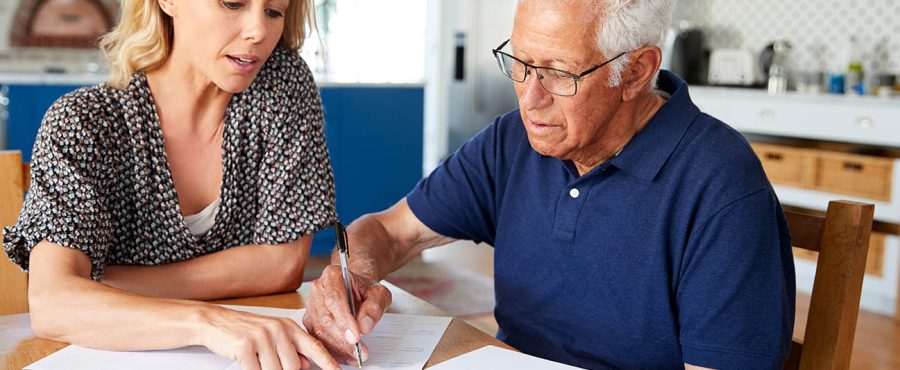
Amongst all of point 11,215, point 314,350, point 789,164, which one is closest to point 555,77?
point 314,350

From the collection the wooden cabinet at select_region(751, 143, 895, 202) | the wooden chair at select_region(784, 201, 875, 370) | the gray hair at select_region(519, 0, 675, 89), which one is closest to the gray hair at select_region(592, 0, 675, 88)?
the gray hair at select_region(519, 0, 675, 89)

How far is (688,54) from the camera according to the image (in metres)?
5.21

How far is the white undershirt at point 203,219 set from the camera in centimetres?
161

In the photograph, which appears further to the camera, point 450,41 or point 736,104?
point 450,41

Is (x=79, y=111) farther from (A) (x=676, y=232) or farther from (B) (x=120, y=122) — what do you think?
(A) (x=676, y=232)

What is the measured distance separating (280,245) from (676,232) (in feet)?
2.27

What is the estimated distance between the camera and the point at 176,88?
162 cm

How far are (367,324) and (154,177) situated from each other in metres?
0.53

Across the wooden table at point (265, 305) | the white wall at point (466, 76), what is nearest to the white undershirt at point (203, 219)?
the wooden table at point (265, 305)

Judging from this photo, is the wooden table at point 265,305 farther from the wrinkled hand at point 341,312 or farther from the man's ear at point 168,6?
the man's ear at point 168,6

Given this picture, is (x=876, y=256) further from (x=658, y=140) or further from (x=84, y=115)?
(x=84, y=115)

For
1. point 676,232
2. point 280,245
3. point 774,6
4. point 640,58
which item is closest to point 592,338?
point 676,232

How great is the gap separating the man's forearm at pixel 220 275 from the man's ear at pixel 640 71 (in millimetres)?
643

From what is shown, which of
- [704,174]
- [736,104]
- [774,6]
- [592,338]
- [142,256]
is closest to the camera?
[704,174]
